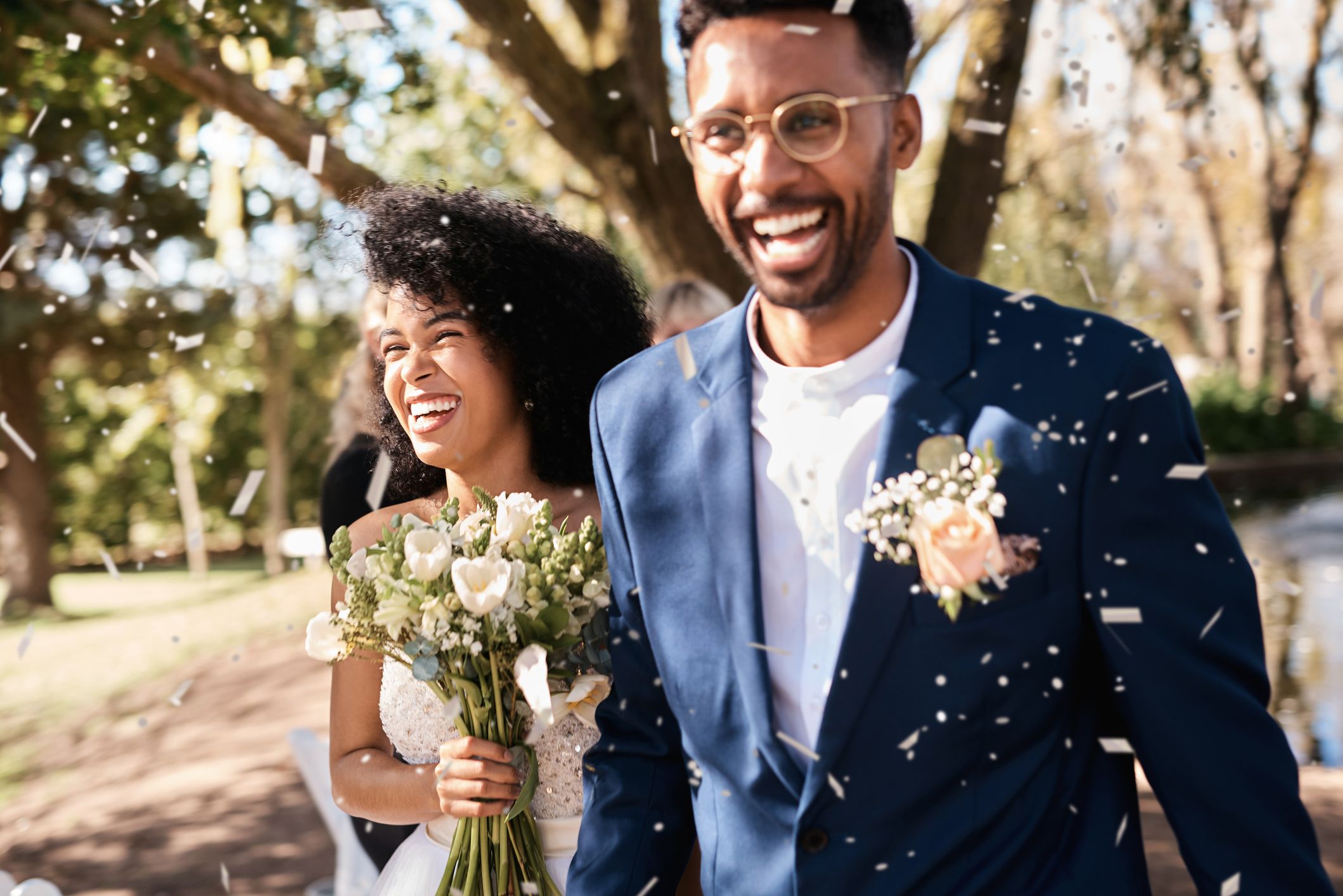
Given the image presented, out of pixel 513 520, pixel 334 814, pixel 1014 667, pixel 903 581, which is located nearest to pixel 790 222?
pixel 903 581

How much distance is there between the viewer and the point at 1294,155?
14508 millimetres

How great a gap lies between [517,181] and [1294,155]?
8.80m

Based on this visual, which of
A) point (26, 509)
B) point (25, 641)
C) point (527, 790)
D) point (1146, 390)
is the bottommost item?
point (26, 509)

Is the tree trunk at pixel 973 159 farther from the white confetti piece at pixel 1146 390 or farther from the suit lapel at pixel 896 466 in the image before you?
the white confetti piece at pixel 1146 390

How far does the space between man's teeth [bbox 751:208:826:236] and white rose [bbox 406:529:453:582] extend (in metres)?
0.78

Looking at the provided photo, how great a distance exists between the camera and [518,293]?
265 centimetres

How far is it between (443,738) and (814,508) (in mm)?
1063

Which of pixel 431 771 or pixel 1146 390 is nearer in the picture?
pixel 1146 390

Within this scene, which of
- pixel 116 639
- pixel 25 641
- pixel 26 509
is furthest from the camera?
pixel 26 509

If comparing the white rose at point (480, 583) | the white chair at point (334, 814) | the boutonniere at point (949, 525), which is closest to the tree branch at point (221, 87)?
the white chair at point (334, 814)

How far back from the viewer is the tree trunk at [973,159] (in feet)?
19.2

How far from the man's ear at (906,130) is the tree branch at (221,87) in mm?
3736

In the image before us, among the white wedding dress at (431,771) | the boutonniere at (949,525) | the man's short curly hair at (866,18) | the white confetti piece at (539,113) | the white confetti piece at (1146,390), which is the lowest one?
the white wedding dress at (431,771)

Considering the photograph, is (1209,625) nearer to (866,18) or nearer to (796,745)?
(796,745)
